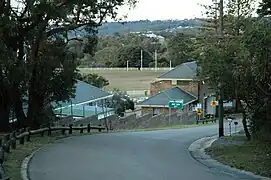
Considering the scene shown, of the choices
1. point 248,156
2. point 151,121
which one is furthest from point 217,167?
point 151,121

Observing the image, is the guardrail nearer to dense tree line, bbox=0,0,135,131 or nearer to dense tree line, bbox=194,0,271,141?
dense tree line, bbox=0,0,135,131

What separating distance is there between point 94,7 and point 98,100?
2866cm

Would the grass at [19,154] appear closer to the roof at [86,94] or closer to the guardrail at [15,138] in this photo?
the guardrail at [15,138]

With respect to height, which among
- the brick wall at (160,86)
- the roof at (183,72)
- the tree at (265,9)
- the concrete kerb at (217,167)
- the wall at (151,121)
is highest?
the tree at (265,9)

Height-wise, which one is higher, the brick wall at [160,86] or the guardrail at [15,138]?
the guardrail at [15,138]

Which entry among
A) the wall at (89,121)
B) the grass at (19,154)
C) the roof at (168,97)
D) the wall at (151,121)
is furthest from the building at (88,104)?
the grass at (19,154)

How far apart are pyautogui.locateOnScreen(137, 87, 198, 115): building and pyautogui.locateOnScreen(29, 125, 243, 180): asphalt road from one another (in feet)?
146

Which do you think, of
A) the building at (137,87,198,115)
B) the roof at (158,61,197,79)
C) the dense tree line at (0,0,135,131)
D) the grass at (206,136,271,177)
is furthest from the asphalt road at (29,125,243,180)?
the roof at (158,61,197,79)

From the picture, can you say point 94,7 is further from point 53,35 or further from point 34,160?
point 34,160

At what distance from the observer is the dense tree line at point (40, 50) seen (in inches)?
958

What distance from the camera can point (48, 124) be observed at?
32.1 meters

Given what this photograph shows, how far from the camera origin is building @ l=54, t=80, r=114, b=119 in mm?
51031

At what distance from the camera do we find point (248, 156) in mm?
18266

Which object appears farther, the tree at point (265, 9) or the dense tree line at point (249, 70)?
the tree at point (265, 9)
